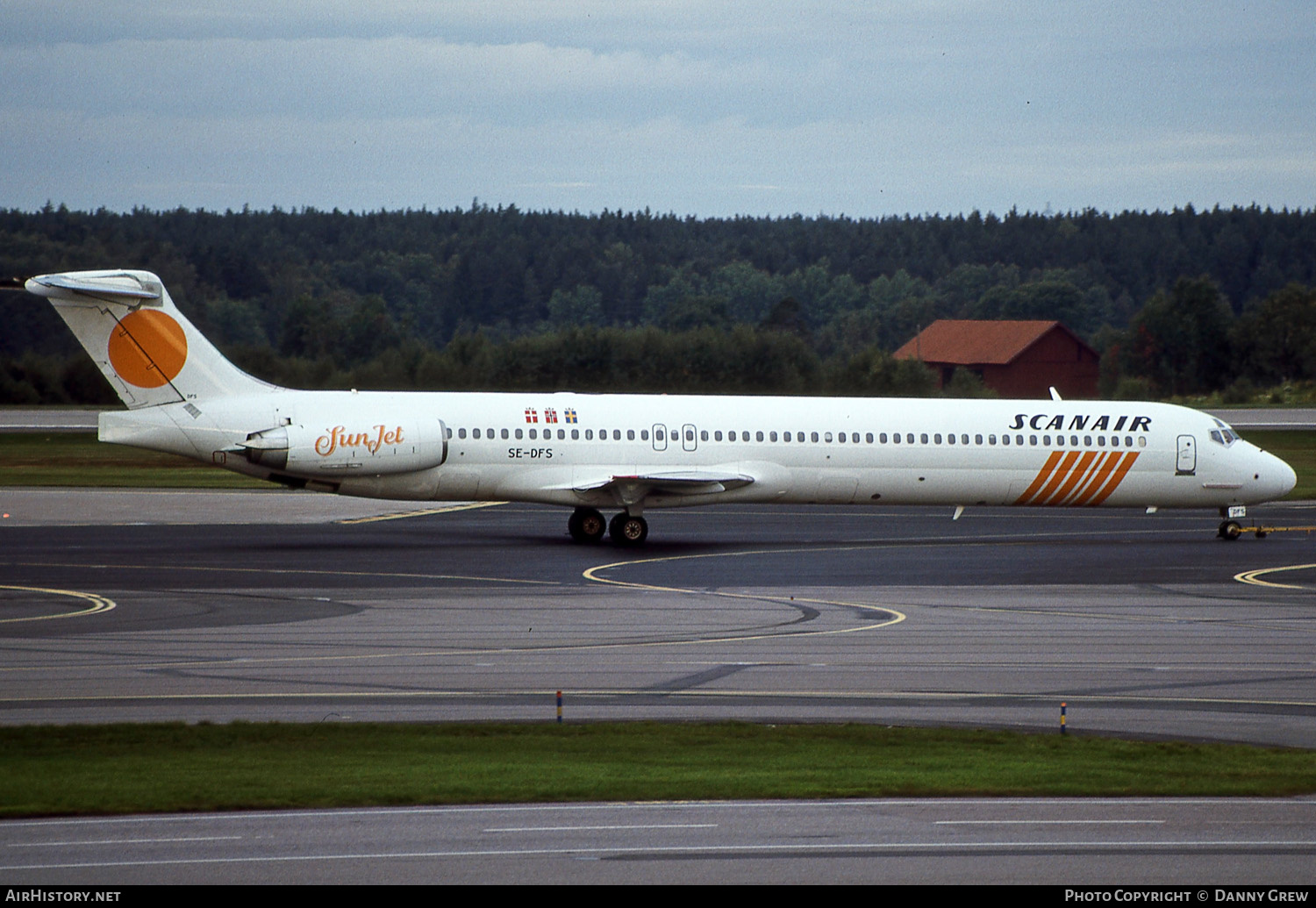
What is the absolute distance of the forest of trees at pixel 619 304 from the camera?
8631 cm

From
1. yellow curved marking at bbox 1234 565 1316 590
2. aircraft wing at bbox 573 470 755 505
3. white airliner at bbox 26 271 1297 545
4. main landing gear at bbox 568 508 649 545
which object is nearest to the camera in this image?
yellow curved marking at bbox 1234 565 1316 590

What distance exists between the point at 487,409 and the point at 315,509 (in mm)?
10924

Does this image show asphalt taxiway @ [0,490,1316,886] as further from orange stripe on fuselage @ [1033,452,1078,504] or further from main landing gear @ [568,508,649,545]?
orange stripe on fuselage @ [1033,452,1078,504]

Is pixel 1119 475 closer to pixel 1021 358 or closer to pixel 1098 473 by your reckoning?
pixel 1098 473

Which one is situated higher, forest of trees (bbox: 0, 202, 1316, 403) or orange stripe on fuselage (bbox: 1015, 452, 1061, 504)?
forest of trees (bbox: 0, 202, 1316, 403)

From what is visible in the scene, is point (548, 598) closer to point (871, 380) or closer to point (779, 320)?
point (871, 380)

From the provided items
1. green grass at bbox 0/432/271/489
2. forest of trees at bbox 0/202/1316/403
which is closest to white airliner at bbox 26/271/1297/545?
green grass at bbox 0/432/271/489

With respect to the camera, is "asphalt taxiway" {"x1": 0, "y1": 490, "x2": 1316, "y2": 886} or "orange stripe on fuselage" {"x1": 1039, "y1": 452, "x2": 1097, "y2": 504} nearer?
"asphalt taxiway" {"x1": 0, "y1": 490, "x2": 1316, "y2": 886}

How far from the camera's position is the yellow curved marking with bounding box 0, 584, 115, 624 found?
2452 centimetres

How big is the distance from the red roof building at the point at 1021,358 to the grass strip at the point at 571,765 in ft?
318

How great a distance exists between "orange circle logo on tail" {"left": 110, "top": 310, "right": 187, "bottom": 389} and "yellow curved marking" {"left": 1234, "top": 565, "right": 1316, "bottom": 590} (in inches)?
971

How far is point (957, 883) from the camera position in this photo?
10.9 meters

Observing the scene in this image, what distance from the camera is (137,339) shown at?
115ft

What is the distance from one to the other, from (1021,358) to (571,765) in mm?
103179
